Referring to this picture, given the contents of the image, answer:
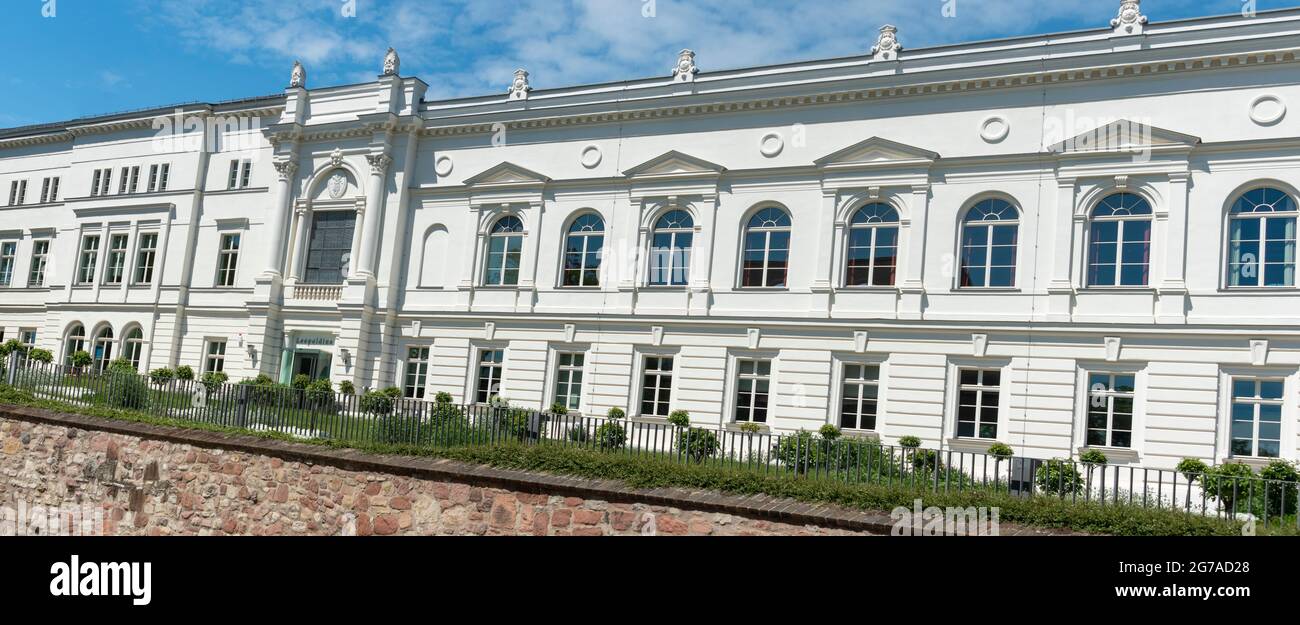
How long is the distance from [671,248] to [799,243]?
3.92 meters

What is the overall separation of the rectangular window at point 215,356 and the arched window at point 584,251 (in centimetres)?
1491

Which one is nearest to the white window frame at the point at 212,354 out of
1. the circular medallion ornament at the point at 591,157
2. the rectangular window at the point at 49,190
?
the rectangular window at the point at 49,190

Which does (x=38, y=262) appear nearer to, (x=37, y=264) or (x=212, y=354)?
(x=37, y=264)

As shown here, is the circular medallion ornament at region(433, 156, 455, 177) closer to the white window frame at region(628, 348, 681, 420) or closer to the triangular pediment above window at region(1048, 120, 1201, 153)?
the white window frame at region(628, 348, 681, 420)

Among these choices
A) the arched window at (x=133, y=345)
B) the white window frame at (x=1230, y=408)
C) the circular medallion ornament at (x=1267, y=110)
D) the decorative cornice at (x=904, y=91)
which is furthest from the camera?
the arched window at (x=133, y=345)

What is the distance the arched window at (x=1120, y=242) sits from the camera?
2222 centimetres

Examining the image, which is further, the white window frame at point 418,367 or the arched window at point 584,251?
the white window frame at point 418,367

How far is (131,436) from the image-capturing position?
1723cm

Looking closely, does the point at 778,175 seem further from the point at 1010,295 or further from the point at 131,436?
the point at 131,436

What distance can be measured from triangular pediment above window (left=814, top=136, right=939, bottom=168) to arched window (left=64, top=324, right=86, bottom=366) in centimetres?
3054

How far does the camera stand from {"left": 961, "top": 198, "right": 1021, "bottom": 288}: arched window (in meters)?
23.7

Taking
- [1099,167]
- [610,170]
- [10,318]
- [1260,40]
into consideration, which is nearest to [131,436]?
[610,170]

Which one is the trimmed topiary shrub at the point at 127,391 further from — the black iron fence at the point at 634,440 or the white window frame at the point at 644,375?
the white window frame at the point at 644,375

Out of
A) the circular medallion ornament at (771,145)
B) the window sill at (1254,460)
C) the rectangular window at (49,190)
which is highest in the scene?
the circular medallion ornament at (771,145)
